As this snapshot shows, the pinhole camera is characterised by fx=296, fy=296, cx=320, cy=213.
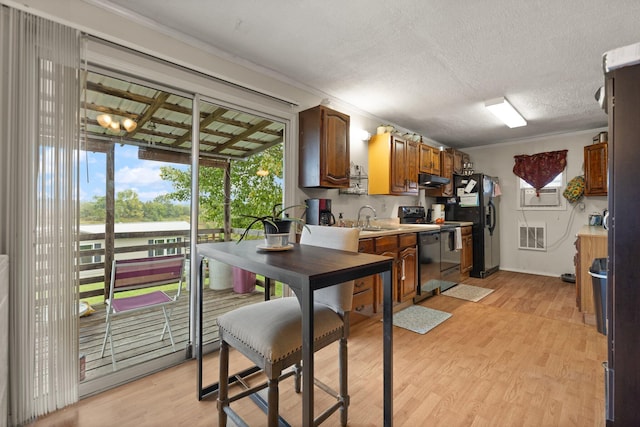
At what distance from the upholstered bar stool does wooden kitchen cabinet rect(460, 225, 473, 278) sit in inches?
143

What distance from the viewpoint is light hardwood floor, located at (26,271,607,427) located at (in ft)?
5.20

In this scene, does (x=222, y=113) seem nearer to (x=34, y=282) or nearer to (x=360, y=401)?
(x=34, y=282)

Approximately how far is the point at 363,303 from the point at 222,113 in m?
2.15

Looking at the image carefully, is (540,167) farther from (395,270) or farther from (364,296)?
(364,296)

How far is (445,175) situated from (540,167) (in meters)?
1.67

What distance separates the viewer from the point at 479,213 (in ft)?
15.9

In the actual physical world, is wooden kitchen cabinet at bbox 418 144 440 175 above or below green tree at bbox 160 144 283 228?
above

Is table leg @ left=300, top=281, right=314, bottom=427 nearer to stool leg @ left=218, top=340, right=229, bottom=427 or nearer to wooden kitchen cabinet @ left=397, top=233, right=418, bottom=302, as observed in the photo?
stool leg @ left=218, top=340, right=229, bottom=427

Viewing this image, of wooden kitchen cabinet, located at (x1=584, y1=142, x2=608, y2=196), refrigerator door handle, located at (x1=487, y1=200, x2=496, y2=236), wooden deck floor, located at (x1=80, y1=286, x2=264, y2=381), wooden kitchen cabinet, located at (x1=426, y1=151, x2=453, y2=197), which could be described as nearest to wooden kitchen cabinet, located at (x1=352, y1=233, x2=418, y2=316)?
wooden deck floor, located at (x1=80, y1=286, x2=264, y2=381)

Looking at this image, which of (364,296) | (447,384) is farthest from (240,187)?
(447,384)

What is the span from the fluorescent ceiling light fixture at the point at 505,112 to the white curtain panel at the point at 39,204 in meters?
3.80

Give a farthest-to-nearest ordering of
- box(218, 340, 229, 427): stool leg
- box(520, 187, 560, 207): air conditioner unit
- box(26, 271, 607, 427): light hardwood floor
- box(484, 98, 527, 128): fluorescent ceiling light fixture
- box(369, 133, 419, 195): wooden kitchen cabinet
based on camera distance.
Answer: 1. box(520, 187, 560, 207): air conditioner unit
2. box(369, 133, 419, 195): wooden kitchen cabinet
3. box(484, 98, 527, 128): fluorescent ceiling light fixture
4. box(26, 271, 607, 427): light hardwood floor
5. box(218, 340, 229, 427): stool leg

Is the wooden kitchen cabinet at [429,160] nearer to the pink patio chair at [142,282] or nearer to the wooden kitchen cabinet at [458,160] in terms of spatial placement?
the wooden kitchen cabinet at [458,160]

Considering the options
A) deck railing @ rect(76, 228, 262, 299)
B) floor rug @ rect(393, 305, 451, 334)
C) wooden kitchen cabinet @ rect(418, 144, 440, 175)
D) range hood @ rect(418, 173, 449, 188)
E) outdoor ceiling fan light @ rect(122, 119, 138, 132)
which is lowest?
floor rug @ rect(393, 305, 451, 334)
